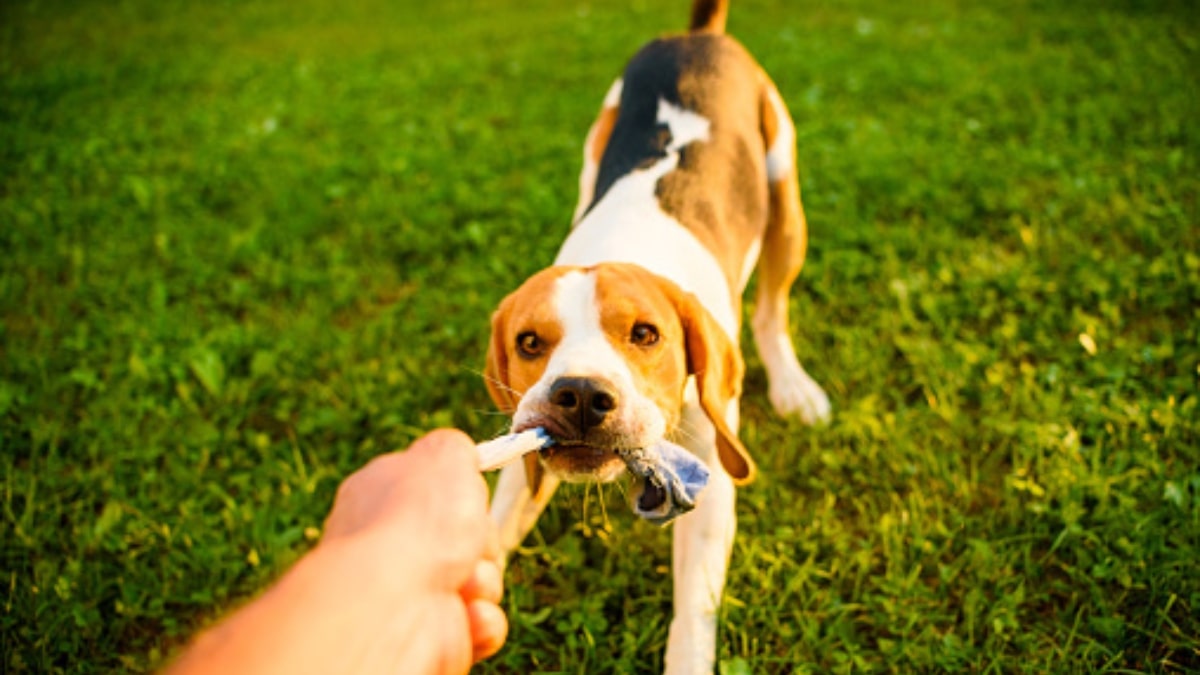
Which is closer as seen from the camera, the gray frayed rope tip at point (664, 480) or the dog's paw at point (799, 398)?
the gray frayed rope tip at point (664, 480)

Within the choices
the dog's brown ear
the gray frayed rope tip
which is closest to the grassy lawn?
the dog's brown ear

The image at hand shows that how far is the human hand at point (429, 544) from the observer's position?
1253 millimetres

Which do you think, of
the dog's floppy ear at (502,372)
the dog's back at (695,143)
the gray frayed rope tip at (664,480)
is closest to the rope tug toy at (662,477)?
the gray frayed rope tip at (664,480)

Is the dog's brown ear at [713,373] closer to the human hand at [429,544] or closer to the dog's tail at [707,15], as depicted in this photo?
the human hand at [429,544]

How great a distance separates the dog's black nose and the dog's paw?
1706 millimetres

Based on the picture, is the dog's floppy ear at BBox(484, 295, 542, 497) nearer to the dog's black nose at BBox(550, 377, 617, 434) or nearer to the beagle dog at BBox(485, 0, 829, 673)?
the beagle dog at BBox(485, 0, 829, 673)

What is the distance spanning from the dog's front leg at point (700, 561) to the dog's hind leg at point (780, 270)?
35.4 inches

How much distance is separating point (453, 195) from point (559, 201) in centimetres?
80

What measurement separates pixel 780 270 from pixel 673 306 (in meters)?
1.59

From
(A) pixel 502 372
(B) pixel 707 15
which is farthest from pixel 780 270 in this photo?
(A) pixel 502 372

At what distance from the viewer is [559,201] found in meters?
5.59

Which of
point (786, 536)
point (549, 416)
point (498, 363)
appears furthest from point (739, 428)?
point (549, 416)

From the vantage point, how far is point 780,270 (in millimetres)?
4270

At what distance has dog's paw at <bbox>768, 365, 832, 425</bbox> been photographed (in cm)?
375
